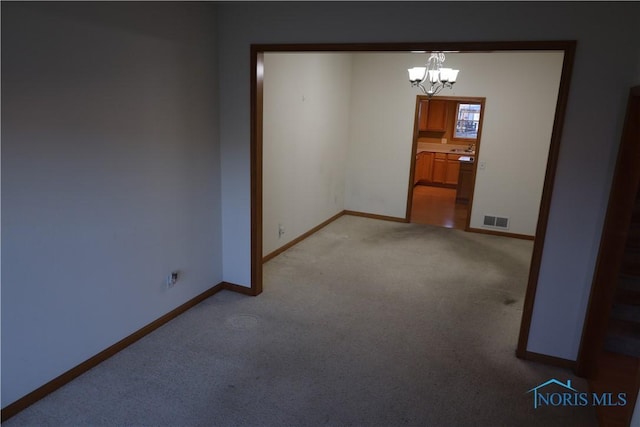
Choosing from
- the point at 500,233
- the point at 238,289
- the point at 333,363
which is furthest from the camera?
the point at 500,233

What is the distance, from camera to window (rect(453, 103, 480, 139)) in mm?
9609

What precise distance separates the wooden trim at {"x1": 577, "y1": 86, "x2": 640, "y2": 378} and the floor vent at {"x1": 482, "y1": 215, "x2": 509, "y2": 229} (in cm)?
331

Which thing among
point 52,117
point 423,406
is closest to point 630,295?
point 423,406

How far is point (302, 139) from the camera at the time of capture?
16.7ft

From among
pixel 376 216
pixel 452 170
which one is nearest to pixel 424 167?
pixel 452 170

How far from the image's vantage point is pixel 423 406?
8.16ft

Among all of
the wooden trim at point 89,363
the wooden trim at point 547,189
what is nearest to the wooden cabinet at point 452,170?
the wooden trim at point 547,189

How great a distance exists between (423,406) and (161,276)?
203cm

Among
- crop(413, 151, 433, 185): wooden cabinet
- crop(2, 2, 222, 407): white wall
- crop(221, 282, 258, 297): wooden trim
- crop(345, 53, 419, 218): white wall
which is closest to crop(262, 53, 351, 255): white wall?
crop(345, 53, 419, 218): white wall

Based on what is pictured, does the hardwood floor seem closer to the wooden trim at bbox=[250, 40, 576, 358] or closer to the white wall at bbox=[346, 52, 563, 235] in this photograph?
the white wall at bbox=[346, 52, 563, 235]

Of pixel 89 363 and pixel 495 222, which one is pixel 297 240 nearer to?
pixel 495 222

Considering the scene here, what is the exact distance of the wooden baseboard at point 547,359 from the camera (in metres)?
2.91

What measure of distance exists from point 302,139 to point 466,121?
594 cm

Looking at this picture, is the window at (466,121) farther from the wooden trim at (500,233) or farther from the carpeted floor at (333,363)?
the carpeted floor at (333,363)
